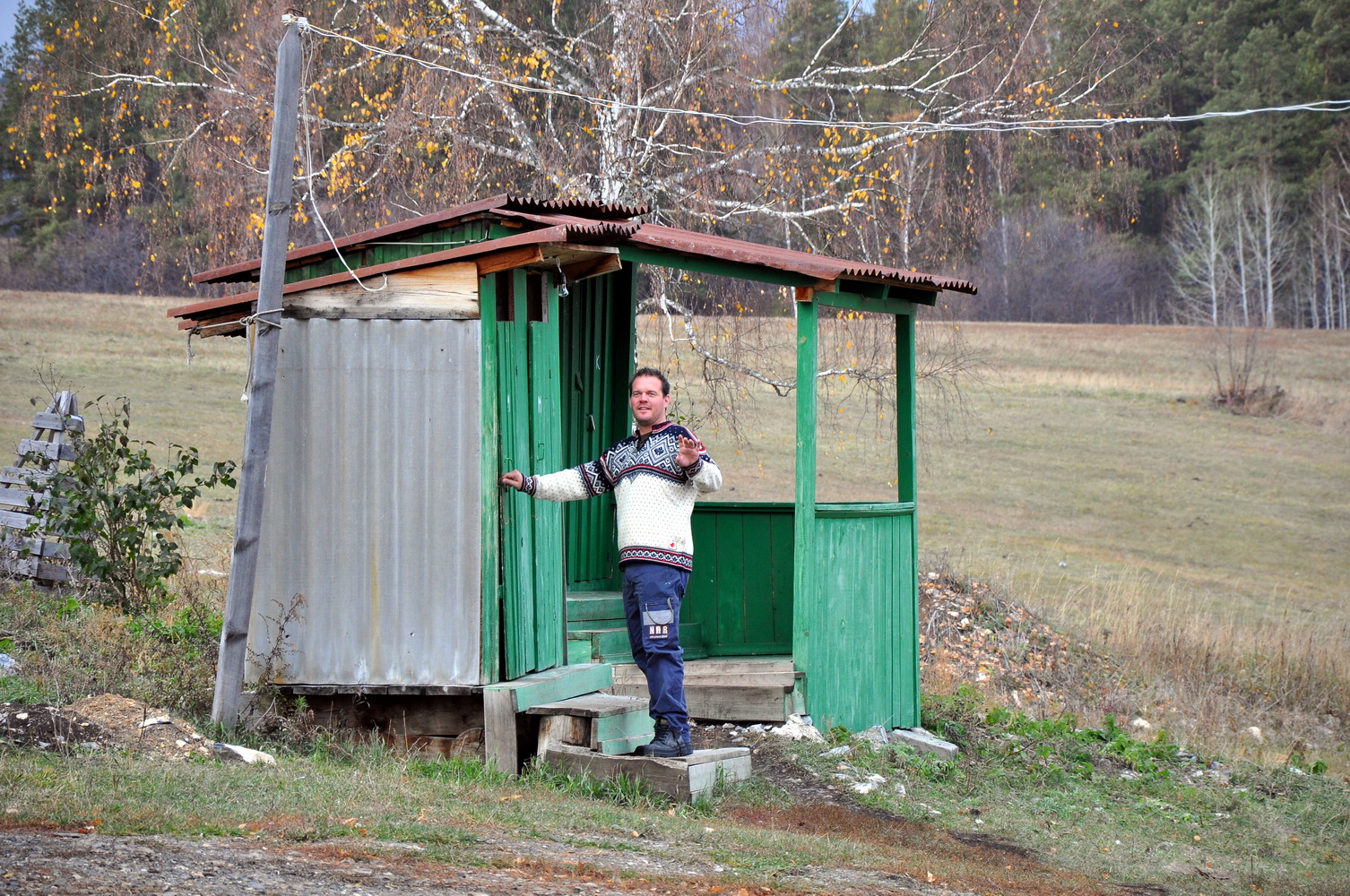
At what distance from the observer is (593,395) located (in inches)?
360

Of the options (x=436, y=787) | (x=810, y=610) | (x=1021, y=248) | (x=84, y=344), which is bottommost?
(x=436, y=787)

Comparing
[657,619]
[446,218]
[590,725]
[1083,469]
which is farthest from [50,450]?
[1083,469]

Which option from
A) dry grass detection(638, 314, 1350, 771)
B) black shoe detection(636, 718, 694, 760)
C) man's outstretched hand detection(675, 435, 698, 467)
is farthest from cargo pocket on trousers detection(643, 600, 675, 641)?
dry grass detection(638, 314, 1350, 771)

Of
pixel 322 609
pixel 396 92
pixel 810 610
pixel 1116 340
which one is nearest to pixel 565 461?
pixel 810 610

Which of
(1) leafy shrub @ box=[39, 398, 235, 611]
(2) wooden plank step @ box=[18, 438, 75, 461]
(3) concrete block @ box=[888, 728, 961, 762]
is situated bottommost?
(3) concrete block @ box=[888, 728, 961, 762]

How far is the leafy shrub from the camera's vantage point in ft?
28.7

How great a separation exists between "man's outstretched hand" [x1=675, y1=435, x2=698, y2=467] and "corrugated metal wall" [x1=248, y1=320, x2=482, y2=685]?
3.89ft

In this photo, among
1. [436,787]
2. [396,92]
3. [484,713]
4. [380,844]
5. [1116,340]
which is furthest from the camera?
[1116,340]

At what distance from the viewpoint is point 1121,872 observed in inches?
240

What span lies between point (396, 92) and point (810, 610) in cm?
868

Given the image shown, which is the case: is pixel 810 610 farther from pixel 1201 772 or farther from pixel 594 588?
pixel 1201 772

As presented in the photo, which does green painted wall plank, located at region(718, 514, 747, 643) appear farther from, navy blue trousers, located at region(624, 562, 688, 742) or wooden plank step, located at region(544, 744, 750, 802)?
navy blue trousers, located at region(624, 562, 688, 742)

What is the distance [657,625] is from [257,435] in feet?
7.07

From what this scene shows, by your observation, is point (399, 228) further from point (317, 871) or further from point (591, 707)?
point (317, 871)
